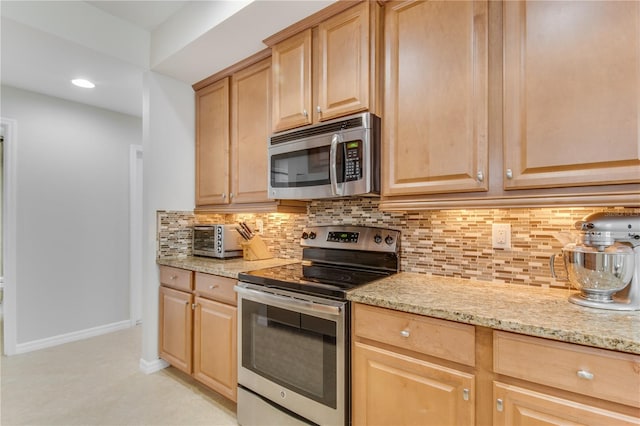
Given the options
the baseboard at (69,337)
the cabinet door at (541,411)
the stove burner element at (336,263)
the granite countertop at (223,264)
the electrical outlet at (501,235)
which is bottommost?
the baseboard at (69,337)

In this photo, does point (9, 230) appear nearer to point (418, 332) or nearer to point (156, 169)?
point (156, 169)

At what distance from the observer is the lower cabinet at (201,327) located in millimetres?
1903

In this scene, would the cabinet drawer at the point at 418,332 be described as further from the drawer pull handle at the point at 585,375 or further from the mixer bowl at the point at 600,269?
the mixer bowl at the point at 600,269

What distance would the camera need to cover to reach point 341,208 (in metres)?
2.10

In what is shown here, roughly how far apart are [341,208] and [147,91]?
1776 mm

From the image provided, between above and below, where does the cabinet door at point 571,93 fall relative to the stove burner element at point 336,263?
above

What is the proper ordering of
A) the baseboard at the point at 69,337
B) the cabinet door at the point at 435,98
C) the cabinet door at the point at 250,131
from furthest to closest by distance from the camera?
the baseboard at the point at 69,337, the cabinet door at the point at 250,131, the cabinet door at the point at 435,98

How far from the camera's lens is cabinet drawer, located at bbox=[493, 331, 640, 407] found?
33.1 inches

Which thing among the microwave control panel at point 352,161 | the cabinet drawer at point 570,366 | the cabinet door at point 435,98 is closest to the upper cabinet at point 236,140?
the microwave control panel at point 352,161

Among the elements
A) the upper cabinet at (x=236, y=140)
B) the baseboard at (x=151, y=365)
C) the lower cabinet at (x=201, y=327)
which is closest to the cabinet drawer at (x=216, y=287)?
the lower cabinet at (x=201, y=327)

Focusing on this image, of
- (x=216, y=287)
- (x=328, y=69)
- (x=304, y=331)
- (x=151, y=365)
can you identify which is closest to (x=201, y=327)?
(x=216, y=287)

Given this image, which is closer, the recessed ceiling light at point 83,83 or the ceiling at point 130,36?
the ceiling at point 130,36

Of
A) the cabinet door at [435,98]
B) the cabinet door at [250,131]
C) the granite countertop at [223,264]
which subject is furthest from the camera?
the cabinet door at [250,131]

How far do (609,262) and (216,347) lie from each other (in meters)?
1.97
